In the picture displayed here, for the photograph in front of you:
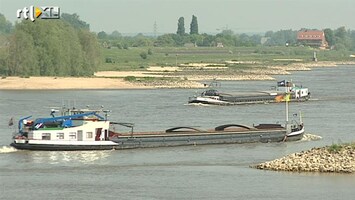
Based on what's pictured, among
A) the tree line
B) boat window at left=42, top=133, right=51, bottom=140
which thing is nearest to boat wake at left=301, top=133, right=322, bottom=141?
boat window at left=42, top=133, right=51, bottom=140

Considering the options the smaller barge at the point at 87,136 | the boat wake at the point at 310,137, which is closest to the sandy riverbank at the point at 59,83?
the boat wake at the point at 310,137

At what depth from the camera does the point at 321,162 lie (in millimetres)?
44188

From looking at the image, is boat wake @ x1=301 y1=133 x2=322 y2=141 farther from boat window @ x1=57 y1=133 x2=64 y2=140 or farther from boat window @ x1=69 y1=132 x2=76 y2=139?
boat window @ x1=57 y1=133 x2=64 y2=140

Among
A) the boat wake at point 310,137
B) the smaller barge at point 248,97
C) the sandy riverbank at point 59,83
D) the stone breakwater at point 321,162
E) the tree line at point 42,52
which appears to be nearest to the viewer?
the stone breakwater at point 321,162

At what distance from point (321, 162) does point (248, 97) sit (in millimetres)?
47101

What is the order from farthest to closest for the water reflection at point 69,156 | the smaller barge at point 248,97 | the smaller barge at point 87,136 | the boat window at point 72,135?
the smaller barge at point 248,97, the boat window at point 72,135, the smaller barge at point 87,136, the water reflection at point 69,156

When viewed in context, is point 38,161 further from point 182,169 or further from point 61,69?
point 61,69

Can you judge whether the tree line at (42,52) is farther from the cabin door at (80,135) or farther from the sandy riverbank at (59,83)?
the cabin door at (80,135)

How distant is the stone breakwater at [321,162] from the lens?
143 ft

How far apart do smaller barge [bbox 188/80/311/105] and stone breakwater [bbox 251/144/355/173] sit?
135 feet

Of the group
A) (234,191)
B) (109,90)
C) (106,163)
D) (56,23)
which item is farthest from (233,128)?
(56,23)

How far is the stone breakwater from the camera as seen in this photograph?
143 ft

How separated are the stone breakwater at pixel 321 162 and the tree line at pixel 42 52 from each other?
71588 millimetres

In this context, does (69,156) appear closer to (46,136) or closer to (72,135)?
(72,135)
